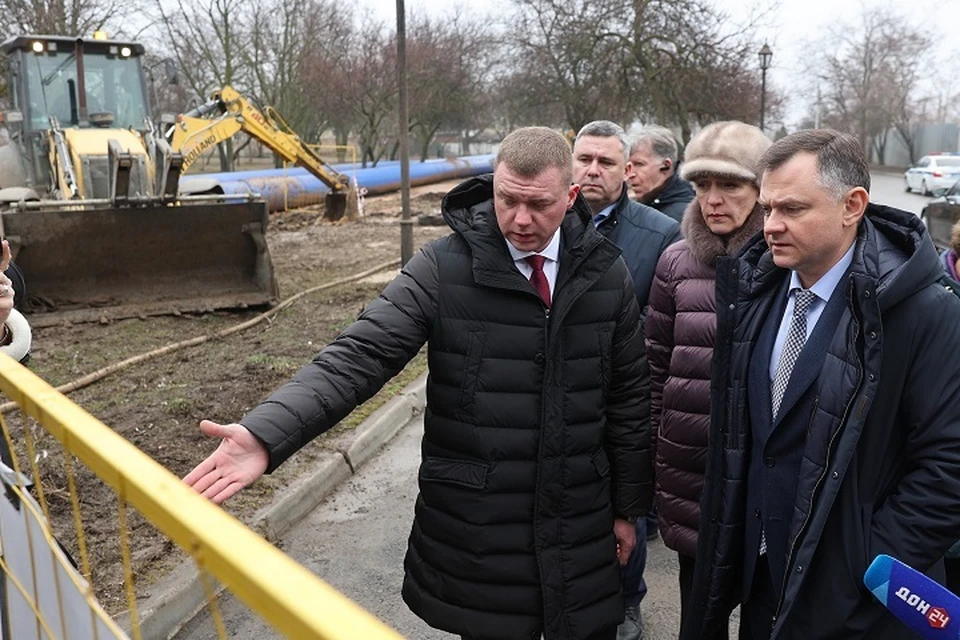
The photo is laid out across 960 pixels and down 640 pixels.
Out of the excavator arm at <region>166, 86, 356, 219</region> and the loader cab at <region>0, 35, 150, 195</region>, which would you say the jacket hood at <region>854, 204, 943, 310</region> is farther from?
the loader cab at <region>0, 35, 150, 195</region>

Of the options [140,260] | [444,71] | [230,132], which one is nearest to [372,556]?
[140,260]

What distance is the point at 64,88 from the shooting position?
1092 cm

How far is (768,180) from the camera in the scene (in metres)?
2.16

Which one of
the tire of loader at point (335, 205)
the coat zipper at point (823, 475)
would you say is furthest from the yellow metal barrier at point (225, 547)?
the tire of loader at point (335, 205)

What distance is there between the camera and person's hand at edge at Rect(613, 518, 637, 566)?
2.62 m

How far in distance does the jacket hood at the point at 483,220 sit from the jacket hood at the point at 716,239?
51 cm

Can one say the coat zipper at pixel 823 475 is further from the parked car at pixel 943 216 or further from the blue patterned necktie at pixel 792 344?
the parked car at pixel 943 216

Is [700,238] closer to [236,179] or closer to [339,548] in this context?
[339,548]

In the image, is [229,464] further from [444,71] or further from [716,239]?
[444,71]

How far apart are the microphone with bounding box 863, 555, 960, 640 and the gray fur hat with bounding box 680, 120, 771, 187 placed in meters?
1.36

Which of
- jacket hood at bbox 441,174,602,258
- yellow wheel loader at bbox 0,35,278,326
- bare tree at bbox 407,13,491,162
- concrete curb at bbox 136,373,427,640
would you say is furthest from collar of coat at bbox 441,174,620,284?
bare tree at bbox 407,13,491,162

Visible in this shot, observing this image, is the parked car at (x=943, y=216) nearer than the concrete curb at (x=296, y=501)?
No

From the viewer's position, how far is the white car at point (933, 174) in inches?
Answer: 1081

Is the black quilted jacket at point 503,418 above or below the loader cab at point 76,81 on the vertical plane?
below
